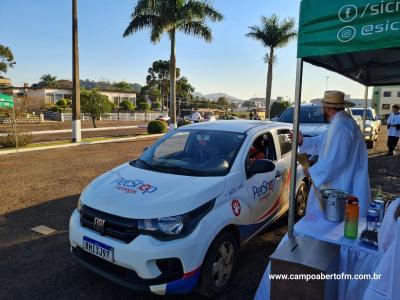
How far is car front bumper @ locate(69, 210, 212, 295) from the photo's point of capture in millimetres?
2717

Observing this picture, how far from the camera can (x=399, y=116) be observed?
37.5 feet

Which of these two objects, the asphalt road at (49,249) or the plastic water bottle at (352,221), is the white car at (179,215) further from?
the plastic water bottle at (352,221)

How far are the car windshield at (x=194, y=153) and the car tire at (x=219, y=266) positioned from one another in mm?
706

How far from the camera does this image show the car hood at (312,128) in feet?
23.7

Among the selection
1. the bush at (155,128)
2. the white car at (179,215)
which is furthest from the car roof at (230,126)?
the bush at (155,128)

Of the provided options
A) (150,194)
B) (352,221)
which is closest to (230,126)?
(150,194)

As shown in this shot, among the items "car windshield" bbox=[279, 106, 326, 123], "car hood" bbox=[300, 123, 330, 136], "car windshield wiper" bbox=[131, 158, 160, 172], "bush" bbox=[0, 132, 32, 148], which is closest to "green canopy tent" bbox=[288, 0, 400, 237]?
"car windshield wiper" bbox=[131, 158, 160, 172]

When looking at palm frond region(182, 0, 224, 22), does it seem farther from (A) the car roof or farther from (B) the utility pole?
(A) the car roof

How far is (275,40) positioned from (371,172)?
1916 cm

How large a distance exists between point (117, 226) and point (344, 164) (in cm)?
230

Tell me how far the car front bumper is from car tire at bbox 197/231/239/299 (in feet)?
0.33

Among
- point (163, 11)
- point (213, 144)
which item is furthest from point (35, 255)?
point (163, 11)

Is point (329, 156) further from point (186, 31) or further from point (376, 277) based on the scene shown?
point (186, 31)

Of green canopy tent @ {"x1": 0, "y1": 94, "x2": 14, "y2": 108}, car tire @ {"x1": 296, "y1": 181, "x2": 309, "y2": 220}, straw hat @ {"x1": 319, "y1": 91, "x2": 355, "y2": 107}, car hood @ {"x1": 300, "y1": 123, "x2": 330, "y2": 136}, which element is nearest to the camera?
straw hat @ {"x1": 319, "y1": 91, "x2": 355, "y2": 107}
